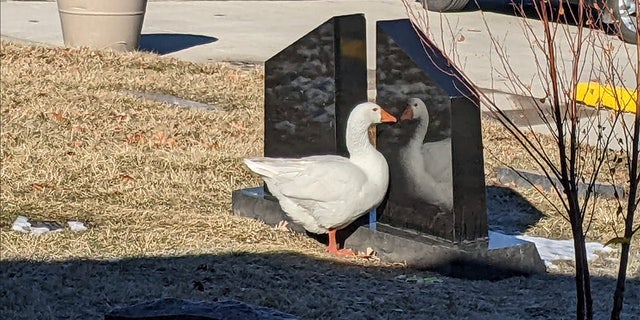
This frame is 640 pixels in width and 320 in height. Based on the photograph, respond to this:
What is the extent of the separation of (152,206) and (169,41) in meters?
7.30

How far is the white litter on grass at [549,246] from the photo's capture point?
5551 mm

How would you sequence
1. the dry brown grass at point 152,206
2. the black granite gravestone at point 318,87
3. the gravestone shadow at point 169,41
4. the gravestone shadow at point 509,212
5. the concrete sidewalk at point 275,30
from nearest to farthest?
the dry brown grass at point 152,206, the black granite gravestone at point 318,87, the gravestone shadow at point 509,212, the concrete sidewalk at point 275,30, the gravestone shadow at point 169,41

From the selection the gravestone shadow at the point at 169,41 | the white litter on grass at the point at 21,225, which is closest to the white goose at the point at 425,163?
the white litter on grass at the point at 21,225

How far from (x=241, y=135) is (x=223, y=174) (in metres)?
1.25

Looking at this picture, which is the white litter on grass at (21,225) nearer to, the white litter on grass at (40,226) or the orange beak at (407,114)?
the white litter on grass at (40,226)

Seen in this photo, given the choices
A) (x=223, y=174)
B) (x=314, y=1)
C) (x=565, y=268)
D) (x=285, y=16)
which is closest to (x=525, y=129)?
(x=223, y=174)

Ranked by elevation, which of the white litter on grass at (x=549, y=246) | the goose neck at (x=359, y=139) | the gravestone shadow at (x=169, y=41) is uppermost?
the gravestone shadow at (x=169, y=41)

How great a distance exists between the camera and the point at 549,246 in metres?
6.10

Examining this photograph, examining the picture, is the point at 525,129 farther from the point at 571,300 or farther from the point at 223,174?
the point at 571,300

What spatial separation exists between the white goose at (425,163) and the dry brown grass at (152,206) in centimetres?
39

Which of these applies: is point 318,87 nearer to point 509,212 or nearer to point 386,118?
point 386,118

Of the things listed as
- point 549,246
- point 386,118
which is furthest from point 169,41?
point 386,118

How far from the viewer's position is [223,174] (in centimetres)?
742

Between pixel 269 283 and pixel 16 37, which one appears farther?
pixel 16 37
